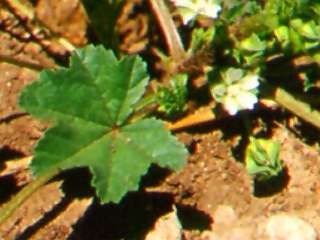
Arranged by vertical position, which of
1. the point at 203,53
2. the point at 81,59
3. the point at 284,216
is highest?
the point at 81,59

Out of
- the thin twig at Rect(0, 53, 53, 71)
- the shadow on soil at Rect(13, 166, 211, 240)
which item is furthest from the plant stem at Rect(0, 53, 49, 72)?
the shadow on soil at Rect(13, 166, 211, 240)

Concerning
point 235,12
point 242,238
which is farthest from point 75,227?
point 235,12

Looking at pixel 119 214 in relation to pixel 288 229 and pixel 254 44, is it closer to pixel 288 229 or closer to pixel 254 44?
pixel 288 229

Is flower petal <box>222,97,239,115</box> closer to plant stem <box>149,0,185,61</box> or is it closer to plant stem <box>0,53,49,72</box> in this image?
plant stem <box>149,0,185,61</box>

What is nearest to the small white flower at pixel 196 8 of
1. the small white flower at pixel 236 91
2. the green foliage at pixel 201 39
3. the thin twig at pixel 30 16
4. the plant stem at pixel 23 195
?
the green foliage at pixel 201 39

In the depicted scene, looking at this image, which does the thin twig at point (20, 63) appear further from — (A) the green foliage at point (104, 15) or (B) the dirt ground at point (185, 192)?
(A) the green foliage at point (104, 15)

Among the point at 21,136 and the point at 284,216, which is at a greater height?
the point at 21,136

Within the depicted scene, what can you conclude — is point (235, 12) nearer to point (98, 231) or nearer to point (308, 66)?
point (308, 66)
